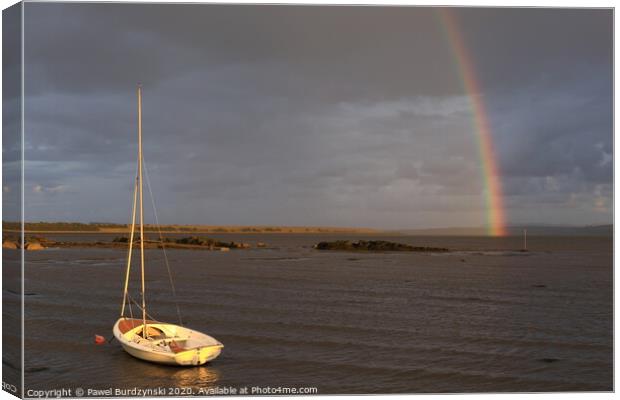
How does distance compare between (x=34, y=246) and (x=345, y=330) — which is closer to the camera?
(x=345, y=330)

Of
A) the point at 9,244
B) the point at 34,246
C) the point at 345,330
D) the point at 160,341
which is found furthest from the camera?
the point at 34,246

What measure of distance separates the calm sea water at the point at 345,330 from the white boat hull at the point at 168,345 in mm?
271

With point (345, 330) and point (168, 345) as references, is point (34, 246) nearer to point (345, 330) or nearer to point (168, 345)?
point (345, 330)

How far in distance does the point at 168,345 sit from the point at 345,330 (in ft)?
24.6

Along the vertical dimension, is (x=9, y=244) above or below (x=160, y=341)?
above

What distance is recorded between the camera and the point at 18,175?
44.2ft

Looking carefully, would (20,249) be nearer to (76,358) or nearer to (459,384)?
(76,358)

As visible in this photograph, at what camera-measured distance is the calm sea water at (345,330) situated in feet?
51.3

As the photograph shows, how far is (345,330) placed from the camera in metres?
22.1

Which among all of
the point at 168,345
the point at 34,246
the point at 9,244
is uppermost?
the point at 9,244

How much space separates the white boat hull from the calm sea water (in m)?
0.27

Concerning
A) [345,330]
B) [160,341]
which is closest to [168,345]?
[160,341]

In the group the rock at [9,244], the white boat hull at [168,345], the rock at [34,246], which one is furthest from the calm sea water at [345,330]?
the rock at [34,246]

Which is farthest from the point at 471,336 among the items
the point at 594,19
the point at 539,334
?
the point at 594,19
